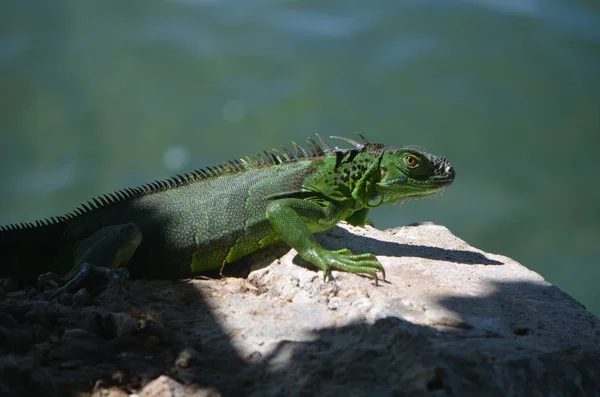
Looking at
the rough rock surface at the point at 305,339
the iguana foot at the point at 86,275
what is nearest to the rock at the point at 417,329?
the rough rock surface at the point at 305,339

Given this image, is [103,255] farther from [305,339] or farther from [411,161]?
[411,161]

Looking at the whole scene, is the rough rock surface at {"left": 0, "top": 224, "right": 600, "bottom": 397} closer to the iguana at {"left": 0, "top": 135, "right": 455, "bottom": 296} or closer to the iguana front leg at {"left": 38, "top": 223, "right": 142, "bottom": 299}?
the iguana front leg at {"left": 38, "top": 223, "right": 142, "bottom": 299}

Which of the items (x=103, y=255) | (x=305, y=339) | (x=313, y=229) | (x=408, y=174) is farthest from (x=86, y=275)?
(x=408, y=174)

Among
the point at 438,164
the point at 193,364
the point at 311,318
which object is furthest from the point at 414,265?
the point at 193,364

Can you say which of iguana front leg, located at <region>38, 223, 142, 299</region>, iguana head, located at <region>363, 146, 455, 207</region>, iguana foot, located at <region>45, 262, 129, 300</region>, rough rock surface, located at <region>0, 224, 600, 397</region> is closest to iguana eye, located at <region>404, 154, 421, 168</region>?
iguana head, located at <region>363, 146, 455, 207</region>

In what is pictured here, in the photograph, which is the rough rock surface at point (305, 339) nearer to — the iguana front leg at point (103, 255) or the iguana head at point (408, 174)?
the iguana front leg at point (103, 255)
